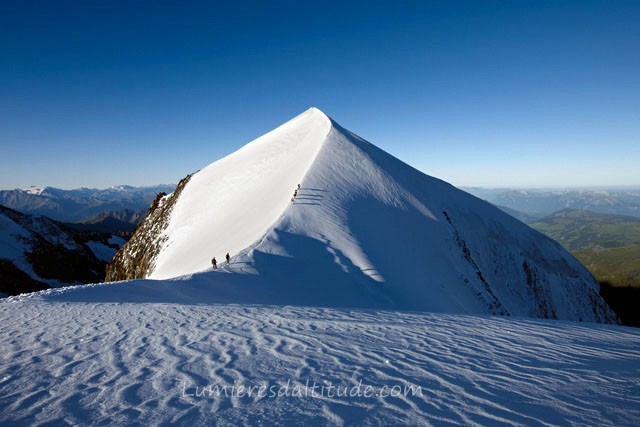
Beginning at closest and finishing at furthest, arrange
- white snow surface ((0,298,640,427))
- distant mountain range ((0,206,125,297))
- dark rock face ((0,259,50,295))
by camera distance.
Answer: white snow surface ((0,298,640,427)), dark rock face ((0,259,50,295)), distant mountain range ((0,206,125,297))

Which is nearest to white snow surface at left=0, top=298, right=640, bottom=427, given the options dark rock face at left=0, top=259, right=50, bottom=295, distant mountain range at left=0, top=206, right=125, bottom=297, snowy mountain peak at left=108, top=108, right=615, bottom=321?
snowy mountain peak at left=108, top=108, right=615, bottom=321

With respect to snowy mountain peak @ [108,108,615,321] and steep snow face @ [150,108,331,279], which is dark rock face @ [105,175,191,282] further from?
steep snow face @ [150,108,331,279]

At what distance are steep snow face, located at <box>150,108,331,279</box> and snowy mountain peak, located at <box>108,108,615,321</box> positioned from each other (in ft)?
0.62

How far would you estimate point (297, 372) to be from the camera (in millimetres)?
6125

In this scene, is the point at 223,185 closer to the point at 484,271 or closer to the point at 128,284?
the point at 128,284

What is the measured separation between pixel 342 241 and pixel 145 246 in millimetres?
29917

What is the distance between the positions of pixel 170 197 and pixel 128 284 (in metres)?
34.4

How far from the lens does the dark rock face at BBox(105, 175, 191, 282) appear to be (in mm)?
34844

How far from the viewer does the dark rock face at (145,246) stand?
34844 mm

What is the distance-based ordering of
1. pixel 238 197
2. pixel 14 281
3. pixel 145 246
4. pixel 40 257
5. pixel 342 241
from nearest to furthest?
pixel 342 241
pixel 238 197
pixel 145 246
pixel 14 281
pixel 40 257

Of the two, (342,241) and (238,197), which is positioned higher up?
(238,197)

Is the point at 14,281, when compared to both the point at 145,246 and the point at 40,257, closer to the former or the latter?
the point at 40,257

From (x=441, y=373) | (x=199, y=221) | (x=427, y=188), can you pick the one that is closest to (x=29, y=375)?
(x=441, y=373)

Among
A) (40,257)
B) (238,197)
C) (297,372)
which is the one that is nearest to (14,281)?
(40,257)
